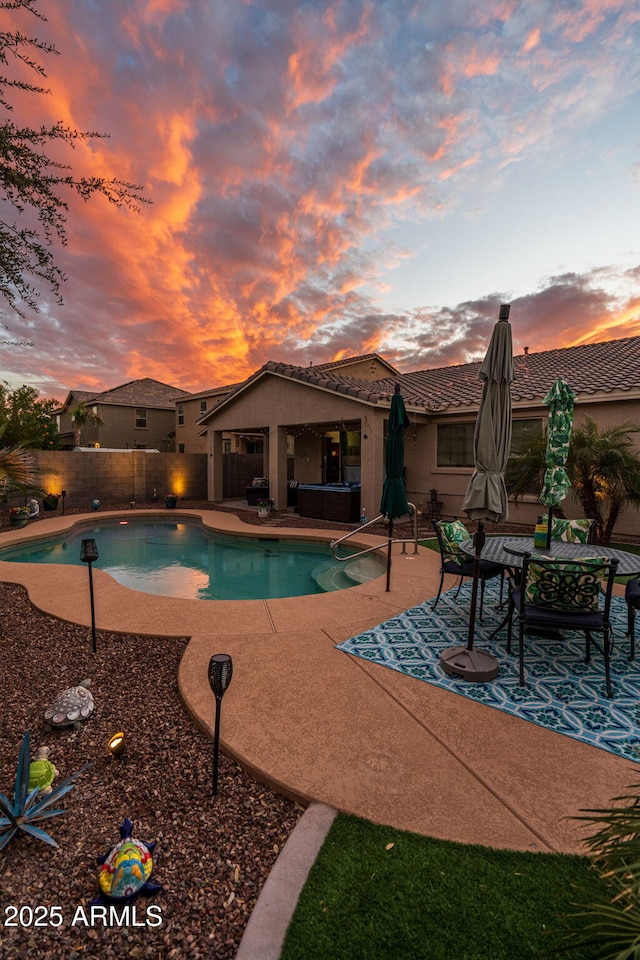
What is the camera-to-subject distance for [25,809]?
263 cm

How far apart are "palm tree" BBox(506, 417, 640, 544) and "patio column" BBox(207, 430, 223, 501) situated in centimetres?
1310

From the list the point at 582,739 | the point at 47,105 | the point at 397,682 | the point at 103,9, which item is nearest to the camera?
the point at 582,739

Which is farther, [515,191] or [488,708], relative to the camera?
[515,191]

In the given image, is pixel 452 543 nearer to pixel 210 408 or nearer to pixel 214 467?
pixel 214 467

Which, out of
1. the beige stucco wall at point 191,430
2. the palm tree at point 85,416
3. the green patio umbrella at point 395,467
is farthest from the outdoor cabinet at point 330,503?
the palm tree at point 85,416

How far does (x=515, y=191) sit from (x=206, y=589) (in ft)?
38.7

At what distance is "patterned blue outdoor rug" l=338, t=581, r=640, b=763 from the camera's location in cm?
362

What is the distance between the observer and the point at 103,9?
5914mm

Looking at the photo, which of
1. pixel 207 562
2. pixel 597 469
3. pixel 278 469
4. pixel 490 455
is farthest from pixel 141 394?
pixel 490 455

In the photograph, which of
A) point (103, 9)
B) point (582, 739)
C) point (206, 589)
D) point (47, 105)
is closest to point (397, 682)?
point (582, 739)

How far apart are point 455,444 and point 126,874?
44.6ft

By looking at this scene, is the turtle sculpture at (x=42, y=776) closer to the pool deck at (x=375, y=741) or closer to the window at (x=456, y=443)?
the pool deck at (x=375, y=741)

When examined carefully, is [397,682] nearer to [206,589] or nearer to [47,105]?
[206,589]

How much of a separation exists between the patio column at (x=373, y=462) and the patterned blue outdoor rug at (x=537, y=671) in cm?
717
